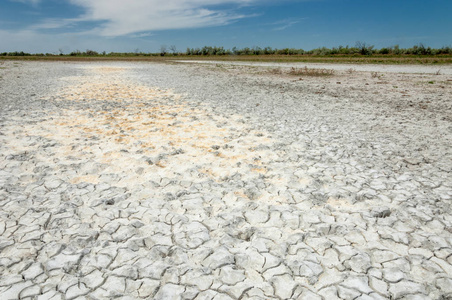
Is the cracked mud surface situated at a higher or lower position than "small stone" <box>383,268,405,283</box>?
higher

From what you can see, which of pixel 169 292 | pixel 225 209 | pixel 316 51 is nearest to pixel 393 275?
pixel 225 209

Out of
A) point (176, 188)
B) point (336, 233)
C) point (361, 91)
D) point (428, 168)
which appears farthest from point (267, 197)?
point (361, 91)

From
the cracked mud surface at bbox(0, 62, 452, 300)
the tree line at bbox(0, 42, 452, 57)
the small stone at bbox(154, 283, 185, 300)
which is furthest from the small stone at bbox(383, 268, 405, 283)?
the tree line at bbox(0, 42, 452, 57)

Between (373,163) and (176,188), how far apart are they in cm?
388

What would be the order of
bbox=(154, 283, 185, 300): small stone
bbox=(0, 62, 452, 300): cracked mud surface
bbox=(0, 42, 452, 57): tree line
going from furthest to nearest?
bbox=(0, 42, 452, 57): tree line < bbox=(0, 62, 452, 300): cracked mud surface < bbox=(154, 283, 185, 300): small stone

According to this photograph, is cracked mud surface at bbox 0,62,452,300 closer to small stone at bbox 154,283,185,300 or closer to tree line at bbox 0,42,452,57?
small stone at bbox 154,283,185,300

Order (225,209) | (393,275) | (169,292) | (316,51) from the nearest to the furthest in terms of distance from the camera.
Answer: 1. (169,292)
2. (393,275)
3. (225,209)
4. (316,51)

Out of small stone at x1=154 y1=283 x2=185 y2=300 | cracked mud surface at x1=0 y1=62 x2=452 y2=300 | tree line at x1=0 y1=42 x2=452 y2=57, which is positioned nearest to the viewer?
small stone at x1=154 y1=283 x2=185 y2=300

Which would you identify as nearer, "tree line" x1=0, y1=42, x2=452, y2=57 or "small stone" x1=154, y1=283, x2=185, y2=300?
"small stone" x1=154, y1=283, x2=185, y2=300

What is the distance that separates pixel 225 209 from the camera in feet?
13.1

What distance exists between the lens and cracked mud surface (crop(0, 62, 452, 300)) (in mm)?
2773

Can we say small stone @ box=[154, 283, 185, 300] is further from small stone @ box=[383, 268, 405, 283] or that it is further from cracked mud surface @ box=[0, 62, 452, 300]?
small stone @ box=[383, 268, 405, 283]

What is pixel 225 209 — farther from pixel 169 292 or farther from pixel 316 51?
pixel 316 51

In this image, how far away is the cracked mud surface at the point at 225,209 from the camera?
2773mm
